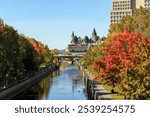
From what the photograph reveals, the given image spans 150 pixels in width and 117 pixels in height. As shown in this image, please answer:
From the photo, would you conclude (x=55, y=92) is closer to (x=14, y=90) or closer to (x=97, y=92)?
(x=14, y=90)

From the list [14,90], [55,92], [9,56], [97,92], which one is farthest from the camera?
[55,92]

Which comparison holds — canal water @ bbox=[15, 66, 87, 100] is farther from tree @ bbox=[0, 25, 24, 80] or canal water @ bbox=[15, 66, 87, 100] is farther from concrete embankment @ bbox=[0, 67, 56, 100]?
tree @ bbox=[0, 25, 24, 80]

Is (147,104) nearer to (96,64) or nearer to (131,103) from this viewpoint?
(131,103)

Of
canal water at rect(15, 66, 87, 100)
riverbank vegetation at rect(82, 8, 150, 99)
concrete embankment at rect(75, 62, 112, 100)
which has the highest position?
riverbank vegetation at rect(82, 8, 150, 99)

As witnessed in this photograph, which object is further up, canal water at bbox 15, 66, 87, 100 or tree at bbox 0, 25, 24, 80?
tree at bbox 0, 25, 24, 80

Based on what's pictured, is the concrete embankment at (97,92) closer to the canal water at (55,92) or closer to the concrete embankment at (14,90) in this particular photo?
the canal water at (55,92)

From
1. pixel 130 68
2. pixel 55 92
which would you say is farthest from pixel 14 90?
pixel 130 68

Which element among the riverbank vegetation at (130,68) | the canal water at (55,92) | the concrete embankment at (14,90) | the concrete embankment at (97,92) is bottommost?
the canal water at (55,92)

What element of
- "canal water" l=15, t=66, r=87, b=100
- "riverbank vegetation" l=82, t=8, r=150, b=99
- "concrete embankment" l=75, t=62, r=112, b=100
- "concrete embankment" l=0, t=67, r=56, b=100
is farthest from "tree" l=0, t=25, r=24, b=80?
"riverbank vegetation" l=82, t=8, r=150, b=99

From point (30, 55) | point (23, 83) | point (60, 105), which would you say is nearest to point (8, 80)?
point (23, 83)

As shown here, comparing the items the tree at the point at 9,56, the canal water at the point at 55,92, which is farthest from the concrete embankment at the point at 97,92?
the tree at the point at 9,56

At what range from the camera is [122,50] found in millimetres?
55562

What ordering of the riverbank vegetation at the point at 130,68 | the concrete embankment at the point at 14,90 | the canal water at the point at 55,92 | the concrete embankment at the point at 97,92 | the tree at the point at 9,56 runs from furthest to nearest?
the canal water at the point at 55,92 < the tree at the point at 9,56 < the concrete embankment at the point at 14,90 < the concrete embankment at the point at 97,92 < the riverbank vegetation at the point at 130,68

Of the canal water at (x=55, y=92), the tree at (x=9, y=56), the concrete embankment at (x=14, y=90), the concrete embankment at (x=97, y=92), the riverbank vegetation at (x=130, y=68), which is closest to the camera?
the riverbank vegetation at (x=130, y=68)
